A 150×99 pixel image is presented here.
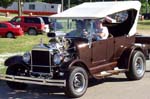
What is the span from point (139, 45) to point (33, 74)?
140 inches

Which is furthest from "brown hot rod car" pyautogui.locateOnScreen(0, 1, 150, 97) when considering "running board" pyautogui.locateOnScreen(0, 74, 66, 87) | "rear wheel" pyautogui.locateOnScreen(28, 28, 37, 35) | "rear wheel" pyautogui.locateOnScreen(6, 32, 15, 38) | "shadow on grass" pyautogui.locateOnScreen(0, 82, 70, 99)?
"rear wheel" pyautogui.locateOnScreen(28, 28, 37, 35)

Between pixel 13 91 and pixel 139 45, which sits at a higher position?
pixel 139 45

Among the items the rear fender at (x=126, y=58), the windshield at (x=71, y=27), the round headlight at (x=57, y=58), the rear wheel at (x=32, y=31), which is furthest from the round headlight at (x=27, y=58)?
the rear wheel at (x=32, y=31)

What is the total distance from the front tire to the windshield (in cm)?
170

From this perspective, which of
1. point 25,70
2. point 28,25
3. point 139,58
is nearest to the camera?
point 25,70

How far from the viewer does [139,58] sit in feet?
41.3

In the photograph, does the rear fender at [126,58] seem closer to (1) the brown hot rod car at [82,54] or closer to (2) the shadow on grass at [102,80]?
(1) the brown hot rod car at [82,54]

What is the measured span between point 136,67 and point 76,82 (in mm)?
2707

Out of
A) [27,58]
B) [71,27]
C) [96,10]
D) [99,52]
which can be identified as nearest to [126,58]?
[99,52]

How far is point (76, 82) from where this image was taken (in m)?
10.4

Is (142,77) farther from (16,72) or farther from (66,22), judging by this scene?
(16,72)

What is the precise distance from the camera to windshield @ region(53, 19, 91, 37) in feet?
37.6

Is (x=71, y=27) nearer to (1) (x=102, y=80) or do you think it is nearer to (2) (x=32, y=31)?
(1) (x=102, y=80)

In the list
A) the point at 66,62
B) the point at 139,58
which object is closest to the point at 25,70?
the point at 66,62
